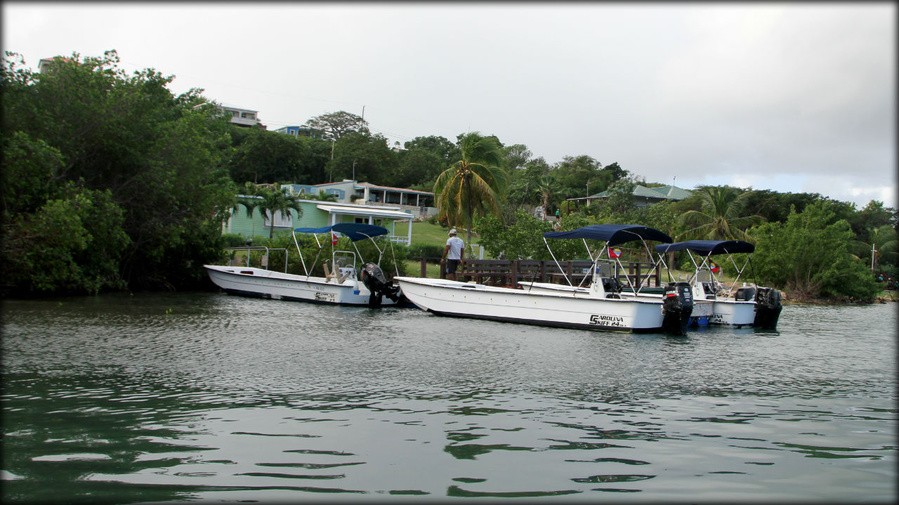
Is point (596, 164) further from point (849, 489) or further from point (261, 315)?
point (849, 489)

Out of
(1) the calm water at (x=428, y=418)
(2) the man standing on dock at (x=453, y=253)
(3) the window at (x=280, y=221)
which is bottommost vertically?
(1) the calm water at (x=428, y=418)

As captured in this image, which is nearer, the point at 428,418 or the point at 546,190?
the point at 428,418

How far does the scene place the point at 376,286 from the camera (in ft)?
74.9

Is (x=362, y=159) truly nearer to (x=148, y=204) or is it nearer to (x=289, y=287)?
(x=148, y=204)

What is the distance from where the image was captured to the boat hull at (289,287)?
23.4 metres

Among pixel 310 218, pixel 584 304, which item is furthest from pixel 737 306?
pixel 310 218

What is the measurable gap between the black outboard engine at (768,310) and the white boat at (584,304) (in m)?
3.30

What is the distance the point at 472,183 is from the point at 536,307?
60.8 feet

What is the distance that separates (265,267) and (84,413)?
19.8 m

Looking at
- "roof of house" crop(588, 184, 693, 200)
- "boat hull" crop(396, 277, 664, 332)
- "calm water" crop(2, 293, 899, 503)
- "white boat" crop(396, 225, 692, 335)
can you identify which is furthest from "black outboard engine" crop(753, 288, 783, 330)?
"roof of house" crop(588, 184, 693, 200)

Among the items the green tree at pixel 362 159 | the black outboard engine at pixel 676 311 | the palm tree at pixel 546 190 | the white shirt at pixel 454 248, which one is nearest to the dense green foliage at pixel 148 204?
the white shirt at pixel 454 248

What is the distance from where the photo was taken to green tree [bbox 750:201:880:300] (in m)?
36.6

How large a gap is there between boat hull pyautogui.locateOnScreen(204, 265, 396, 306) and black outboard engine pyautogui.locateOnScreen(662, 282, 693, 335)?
9.35 metres

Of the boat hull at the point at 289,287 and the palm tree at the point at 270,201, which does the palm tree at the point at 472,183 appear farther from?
the boat hull at the point at 289,287
